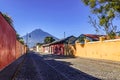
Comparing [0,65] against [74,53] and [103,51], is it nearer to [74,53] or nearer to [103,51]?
[103,51]

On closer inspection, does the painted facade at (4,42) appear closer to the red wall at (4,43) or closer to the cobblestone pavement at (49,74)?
the red wall at (4,43)

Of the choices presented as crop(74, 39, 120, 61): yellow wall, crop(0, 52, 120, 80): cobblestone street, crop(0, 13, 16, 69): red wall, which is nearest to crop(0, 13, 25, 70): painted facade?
crop(0, 13, 16, 69): red wall

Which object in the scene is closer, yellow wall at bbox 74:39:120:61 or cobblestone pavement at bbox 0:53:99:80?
cobblestone pavement at bbox 0:53:99:80

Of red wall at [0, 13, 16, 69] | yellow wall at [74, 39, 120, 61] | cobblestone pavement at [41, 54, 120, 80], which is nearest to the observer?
cobblestone pavement at [41, 54, 120, 80]

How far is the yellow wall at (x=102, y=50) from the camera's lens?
1185 inches

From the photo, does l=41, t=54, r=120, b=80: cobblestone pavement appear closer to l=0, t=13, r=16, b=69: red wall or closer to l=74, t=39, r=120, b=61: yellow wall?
l=74, t=39, r=120, b=61: yellow wall

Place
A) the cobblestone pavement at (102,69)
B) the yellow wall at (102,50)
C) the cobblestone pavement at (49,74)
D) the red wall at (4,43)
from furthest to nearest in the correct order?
the yellow wall at (102,50)
the red wall at (4,43)
the cobblestone pavement at (102,69)
the cobblestone pavement at (49,74)

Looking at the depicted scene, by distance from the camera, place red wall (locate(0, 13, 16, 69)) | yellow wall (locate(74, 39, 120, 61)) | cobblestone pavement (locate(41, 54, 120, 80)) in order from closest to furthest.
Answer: cobblestone pavement (locate(41, 54, 120, 80)) → red wall (locate(0, 13, 16, 69)) → yellow wall (locate(74, 39, 120, 61))

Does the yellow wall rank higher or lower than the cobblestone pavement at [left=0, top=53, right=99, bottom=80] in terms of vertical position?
higher

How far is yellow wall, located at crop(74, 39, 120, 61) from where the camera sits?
30.1 meters

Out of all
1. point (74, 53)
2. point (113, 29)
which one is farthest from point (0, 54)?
point (74, 53)

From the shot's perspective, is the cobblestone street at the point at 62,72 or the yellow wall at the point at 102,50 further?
the yellow wall at the point at 102,50

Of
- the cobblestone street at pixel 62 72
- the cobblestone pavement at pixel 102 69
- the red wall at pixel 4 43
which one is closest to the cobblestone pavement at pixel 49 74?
the cobblestone street at pixel 62 72

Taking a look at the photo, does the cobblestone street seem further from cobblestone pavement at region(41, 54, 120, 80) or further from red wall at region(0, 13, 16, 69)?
red wall at region(0, 13, 16, 69)
